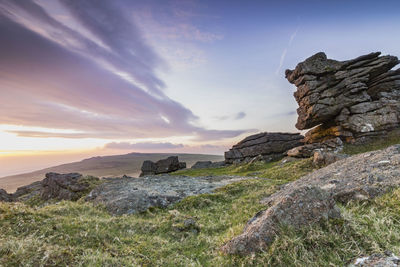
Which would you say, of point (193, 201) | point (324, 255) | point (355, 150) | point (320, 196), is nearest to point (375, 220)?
point (320, 196)

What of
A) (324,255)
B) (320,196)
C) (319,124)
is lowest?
(324,255)

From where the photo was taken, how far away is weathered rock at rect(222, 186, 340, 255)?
4715 mm

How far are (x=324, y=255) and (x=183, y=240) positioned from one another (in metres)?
4.58

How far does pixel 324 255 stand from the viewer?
3.97 m

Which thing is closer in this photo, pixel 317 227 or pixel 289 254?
pixel 289 254

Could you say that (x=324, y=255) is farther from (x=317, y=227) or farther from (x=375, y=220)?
(x=375, y=220)

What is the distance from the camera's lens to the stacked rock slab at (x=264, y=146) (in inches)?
2146

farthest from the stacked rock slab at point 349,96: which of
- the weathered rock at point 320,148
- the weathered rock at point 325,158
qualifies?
the weathered rock at point 325,158

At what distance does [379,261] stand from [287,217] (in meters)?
1.81

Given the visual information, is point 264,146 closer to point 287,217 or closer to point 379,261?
point 287,217

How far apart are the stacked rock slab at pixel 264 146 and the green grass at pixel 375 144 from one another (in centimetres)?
1768

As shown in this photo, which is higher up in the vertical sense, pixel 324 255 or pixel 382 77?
pixel 382 77

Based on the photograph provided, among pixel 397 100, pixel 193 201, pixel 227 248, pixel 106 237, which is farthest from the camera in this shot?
pixel 397 100

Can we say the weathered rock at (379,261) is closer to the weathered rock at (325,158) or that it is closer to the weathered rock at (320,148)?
the weathered rock at (325,158)
